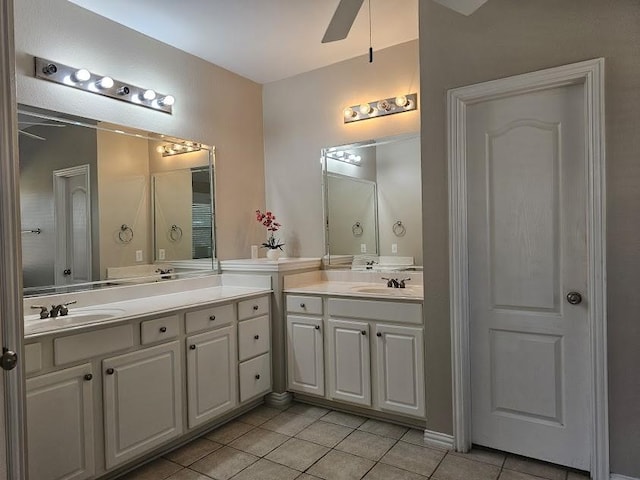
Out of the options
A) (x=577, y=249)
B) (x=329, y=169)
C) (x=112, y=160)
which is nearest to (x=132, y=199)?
(x=112, y=160)

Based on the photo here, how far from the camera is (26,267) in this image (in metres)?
2.37

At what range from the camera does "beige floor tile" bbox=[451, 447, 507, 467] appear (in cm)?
226

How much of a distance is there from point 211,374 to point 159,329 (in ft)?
1.66

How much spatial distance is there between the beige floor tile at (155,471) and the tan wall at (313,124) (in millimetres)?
1966

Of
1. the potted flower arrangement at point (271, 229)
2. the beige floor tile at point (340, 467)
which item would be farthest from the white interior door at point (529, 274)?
the potted flower arrangement at point (271, 229)

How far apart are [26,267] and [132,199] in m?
0.78

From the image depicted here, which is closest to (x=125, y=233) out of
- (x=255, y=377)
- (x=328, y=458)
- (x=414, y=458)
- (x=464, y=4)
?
(x=255, y=377)

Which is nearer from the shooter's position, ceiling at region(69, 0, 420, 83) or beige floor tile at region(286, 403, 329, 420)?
ceiling at region(69, 0, 420, 83)

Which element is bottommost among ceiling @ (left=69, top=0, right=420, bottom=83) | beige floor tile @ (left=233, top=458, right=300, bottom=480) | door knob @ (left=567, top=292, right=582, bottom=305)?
beige floor tile @ (left=233, top=458, right=300, bottom=480)

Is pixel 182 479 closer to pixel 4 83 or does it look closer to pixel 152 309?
pixel 152 309

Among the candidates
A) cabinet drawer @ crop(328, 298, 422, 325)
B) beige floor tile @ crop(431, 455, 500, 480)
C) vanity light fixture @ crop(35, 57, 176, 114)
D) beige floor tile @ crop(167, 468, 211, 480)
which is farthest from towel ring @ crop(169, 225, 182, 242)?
beige floor tile @ crop(431, 455, 500, 480)

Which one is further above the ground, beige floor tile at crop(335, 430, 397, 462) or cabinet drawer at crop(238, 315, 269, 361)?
cabinet drawer at crop(238, 315, 269, 361)

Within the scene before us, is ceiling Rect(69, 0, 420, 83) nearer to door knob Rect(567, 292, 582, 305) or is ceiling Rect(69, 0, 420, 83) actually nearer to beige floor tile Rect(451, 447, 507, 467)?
door knob Rect(567, 292, 582, 305)

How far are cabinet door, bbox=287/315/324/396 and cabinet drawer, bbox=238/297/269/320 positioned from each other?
0.65 feet
